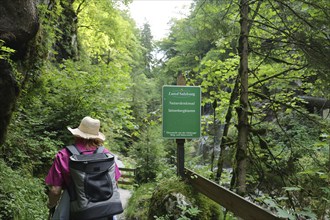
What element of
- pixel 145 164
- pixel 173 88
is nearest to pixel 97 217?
pixel 173 88

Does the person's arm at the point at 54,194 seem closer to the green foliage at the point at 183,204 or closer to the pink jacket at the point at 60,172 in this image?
the pink jacket at the point at 60,172

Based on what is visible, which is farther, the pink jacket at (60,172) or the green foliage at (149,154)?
the green foliage at (149,154)

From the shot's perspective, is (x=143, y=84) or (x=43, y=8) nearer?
(x=43, y=8)

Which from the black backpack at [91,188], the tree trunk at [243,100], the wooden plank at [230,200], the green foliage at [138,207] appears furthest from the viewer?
the green foliage at [138,207]

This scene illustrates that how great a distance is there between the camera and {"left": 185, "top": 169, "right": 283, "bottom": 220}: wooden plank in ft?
9.86

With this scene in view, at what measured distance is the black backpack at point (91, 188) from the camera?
272 centimetres

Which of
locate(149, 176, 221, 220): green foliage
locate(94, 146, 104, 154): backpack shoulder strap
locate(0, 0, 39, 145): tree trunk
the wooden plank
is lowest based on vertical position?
locate(149, 176, 221, 220): green foliage

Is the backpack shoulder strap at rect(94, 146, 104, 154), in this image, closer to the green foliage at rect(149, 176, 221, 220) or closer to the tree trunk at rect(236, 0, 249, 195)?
the green foliage at rect(149, 176, 221, 220)

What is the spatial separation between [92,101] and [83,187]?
18.4 ft

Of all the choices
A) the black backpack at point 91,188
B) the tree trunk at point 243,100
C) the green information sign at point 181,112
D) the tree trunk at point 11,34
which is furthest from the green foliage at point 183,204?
the tree trunk at point 11,34

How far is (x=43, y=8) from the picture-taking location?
220 inches

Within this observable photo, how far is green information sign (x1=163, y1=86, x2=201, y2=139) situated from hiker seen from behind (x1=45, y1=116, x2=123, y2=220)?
6.93ft

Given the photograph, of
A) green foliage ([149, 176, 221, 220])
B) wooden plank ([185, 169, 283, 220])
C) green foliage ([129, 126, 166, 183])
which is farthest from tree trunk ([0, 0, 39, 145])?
green foliage ([129, 126, 166, 183])

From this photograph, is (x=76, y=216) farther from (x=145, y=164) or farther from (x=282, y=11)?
(x=145, y=164)
